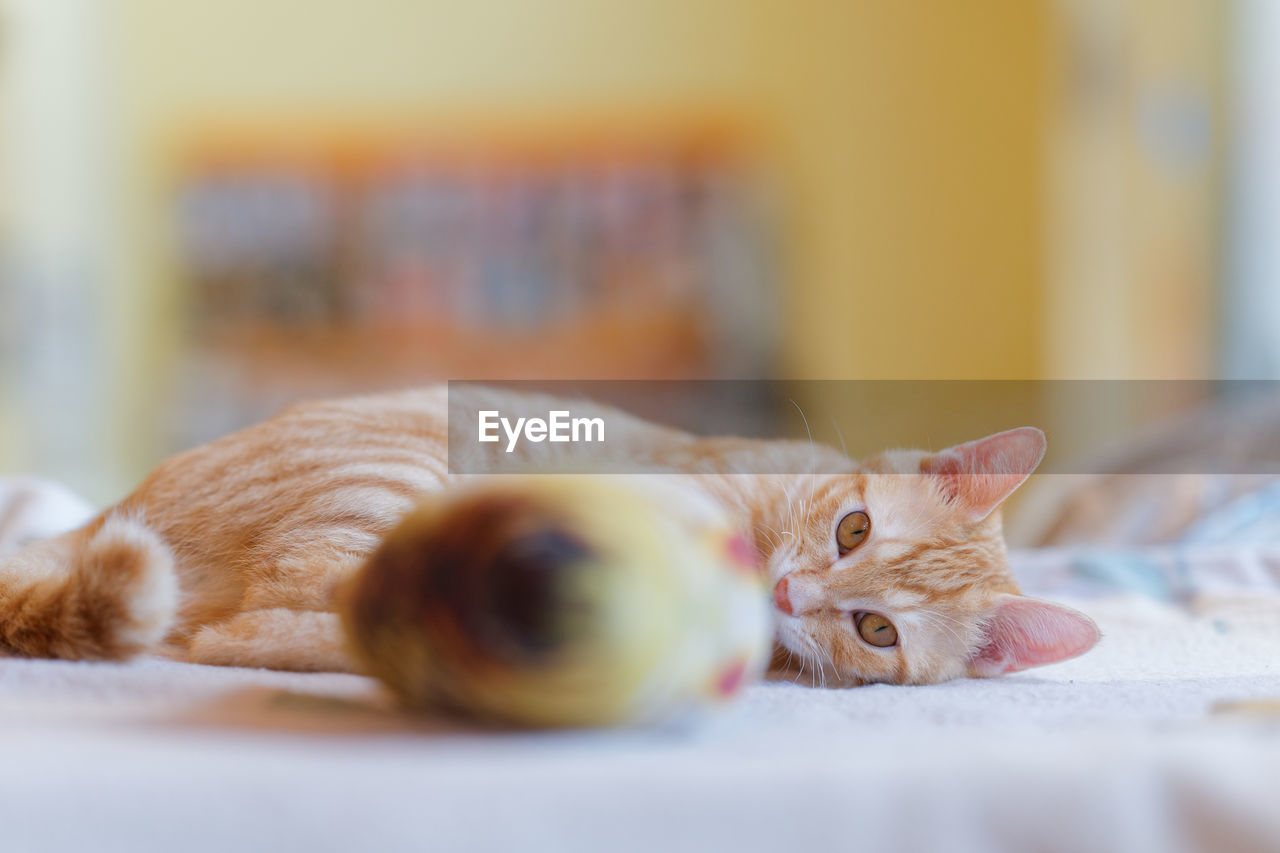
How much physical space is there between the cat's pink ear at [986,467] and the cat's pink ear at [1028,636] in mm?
94

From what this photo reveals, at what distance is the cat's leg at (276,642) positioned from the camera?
870 mm

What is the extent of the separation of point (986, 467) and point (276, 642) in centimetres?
62

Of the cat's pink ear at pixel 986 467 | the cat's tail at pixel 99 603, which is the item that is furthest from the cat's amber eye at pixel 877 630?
the cat's tail at pixel 99 603

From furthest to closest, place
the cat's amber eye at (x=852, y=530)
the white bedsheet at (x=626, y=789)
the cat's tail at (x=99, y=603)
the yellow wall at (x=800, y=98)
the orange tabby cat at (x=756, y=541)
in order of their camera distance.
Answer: the yellow wall at (x=800, y=98) < the cat's amber eye at (x=852, y=530) < the orange tabby cat at (x=756, y=541) < the cat's tail at (x=99, y=603) < the white bedsheet at (x=626, y=789)

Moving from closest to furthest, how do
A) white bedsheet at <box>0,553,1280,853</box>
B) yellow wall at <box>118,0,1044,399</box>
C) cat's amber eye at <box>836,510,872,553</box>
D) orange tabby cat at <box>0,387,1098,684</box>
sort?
white bedsheet at <box>0,553,1280,853</box> < orange tabby cat at <box>0,387,1098,684</box> < cat's amber eye at <box>836,510,872,553</box> < yellow wall at <box>118,0,1044,399</box>

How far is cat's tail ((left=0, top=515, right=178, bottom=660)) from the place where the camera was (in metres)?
0.77

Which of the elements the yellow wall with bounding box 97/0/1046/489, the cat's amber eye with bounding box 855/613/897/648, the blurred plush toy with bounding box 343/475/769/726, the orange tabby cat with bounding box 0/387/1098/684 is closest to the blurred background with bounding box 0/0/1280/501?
the yellow wall with bounding box 97/0/1046/489

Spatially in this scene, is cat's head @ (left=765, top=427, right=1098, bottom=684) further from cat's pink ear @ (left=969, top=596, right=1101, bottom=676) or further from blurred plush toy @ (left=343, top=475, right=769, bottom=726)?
blurred plush toy @ (left=343, top=475, right=769, bottom=726)

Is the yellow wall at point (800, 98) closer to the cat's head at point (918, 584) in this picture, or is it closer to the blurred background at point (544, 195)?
the blurred background at point (544, 195)

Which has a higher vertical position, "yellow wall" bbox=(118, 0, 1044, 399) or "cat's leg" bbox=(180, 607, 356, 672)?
"yellow wall" bbox=(118, 0, 1044, 399)

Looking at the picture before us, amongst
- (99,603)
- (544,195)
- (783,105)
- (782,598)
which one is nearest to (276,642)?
(99,603)

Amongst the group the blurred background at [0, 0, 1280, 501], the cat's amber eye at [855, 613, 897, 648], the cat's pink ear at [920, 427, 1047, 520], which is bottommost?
the cat's amber eye at [855, 613, 897, 648]

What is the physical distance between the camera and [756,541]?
1.11m

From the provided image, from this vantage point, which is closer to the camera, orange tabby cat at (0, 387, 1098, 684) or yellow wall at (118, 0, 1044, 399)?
orange tabby cat at (0, 387, 1098, 684)
